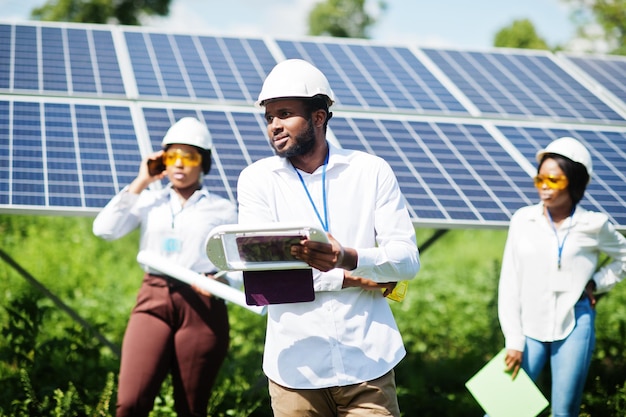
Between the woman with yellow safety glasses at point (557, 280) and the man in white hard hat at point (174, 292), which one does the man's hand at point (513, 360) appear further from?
the man in white hard hat at point (174, 292)

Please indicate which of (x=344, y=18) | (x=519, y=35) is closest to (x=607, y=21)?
(x=519, y=35)

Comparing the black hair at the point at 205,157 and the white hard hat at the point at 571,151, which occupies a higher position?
the black hair at the point at 205,157

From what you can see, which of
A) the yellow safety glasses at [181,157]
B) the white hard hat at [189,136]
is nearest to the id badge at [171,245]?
the yellow safety glasses at [181,157]

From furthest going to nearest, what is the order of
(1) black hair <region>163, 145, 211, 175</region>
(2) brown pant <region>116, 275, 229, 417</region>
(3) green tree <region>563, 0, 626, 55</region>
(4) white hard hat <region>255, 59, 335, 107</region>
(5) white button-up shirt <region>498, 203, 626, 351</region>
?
1. (3) green tree <region>563, 0, 626, 55</region>
2. (1) black hair <region>163, 145, 211, 175</region>
3. (5) white button-up shirt <region>498, 203, 626, 351</region>
4. (2) brown pant <region>116, 275, 229, 417</region>
5. (4) white hard hat <region>255, 59, 335, 107</region>

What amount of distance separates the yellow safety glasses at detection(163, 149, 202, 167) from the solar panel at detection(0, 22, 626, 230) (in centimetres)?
63

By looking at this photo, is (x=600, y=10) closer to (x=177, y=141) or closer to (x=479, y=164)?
(x=479, y=164)

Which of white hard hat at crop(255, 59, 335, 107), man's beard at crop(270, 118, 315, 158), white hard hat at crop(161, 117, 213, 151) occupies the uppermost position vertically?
white hard hat at crop(161, 117, 213, 151)

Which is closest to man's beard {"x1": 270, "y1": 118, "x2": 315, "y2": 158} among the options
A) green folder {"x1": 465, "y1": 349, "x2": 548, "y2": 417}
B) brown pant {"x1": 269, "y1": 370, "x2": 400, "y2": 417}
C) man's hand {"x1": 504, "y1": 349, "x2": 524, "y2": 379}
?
brown pant {"x1": 269, "y1": 370, "x2": 400, "y2": 417}

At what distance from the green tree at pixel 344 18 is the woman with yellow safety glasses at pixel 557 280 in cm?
4562

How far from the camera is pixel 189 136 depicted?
529 cm

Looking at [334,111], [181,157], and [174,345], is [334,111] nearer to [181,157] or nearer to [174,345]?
[181,157]

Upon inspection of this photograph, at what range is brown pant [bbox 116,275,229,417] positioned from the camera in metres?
4.94

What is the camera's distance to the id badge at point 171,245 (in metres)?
5.14

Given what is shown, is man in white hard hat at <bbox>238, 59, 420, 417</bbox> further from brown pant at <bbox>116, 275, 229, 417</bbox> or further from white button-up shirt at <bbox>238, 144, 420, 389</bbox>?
brown pant at <bbox>116, 275, 229, 417</bbox>
